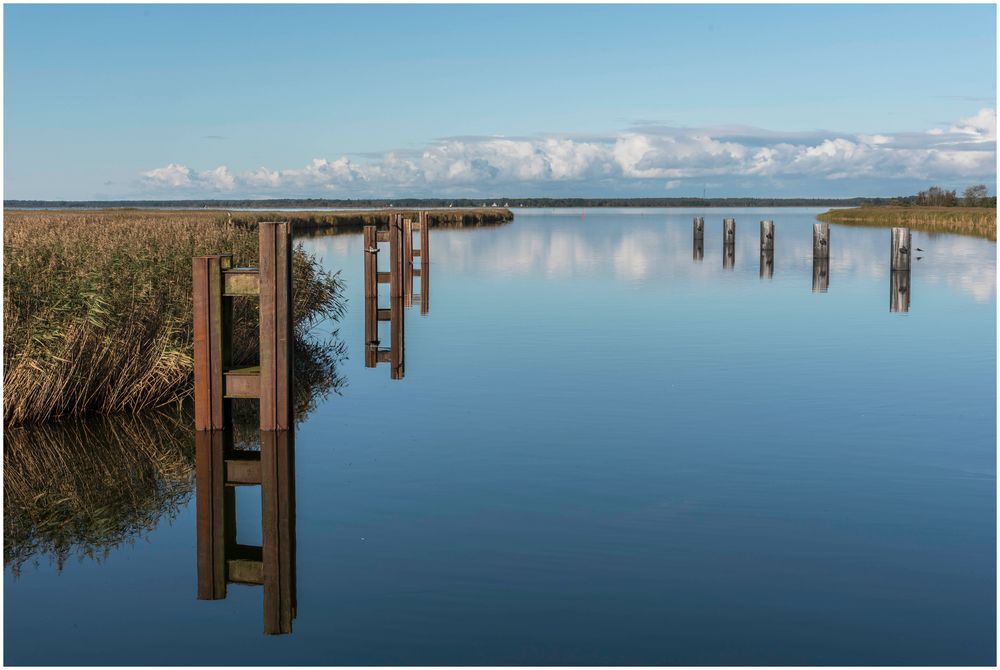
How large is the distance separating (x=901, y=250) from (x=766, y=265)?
301 inches

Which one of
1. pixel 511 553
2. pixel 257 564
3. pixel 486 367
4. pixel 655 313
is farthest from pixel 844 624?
pixel 655 313

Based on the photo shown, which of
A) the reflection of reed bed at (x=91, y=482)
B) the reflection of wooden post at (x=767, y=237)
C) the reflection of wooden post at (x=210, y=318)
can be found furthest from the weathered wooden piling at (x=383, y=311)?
the reflection of wooden post at (x=767, y=237)

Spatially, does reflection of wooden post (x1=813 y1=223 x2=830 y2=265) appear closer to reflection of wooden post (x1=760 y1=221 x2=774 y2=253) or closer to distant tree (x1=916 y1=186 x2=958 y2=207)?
reflection of wooden post (x1=760 y1=221 x2=774 y2=253)

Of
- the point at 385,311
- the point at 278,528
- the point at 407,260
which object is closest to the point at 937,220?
the point at 407,260

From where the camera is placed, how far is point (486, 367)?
18.2 metres

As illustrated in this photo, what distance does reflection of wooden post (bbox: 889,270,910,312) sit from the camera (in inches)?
1079

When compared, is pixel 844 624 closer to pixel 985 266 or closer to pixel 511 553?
pixel 511 553

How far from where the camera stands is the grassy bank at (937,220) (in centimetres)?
6950

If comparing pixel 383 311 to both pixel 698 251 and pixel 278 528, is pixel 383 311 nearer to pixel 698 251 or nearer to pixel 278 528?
pixel 278 528

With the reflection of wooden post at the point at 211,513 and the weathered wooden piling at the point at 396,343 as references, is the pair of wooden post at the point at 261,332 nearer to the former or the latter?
the reflection of wooden post at the point at 211,513

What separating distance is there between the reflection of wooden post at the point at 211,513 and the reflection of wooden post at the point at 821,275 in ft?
76.5

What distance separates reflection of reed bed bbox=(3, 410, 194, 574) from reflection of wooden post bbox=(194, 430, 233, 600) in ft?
0.52

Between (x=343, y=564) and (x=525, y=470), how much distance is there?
3025mm

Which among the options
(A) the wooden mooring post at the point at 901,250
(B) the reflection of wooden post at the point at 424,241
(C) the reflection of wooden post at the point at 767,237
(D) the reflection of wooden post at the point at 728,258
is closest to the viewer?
(B) the reflection of wooden post at the point at 424,241
